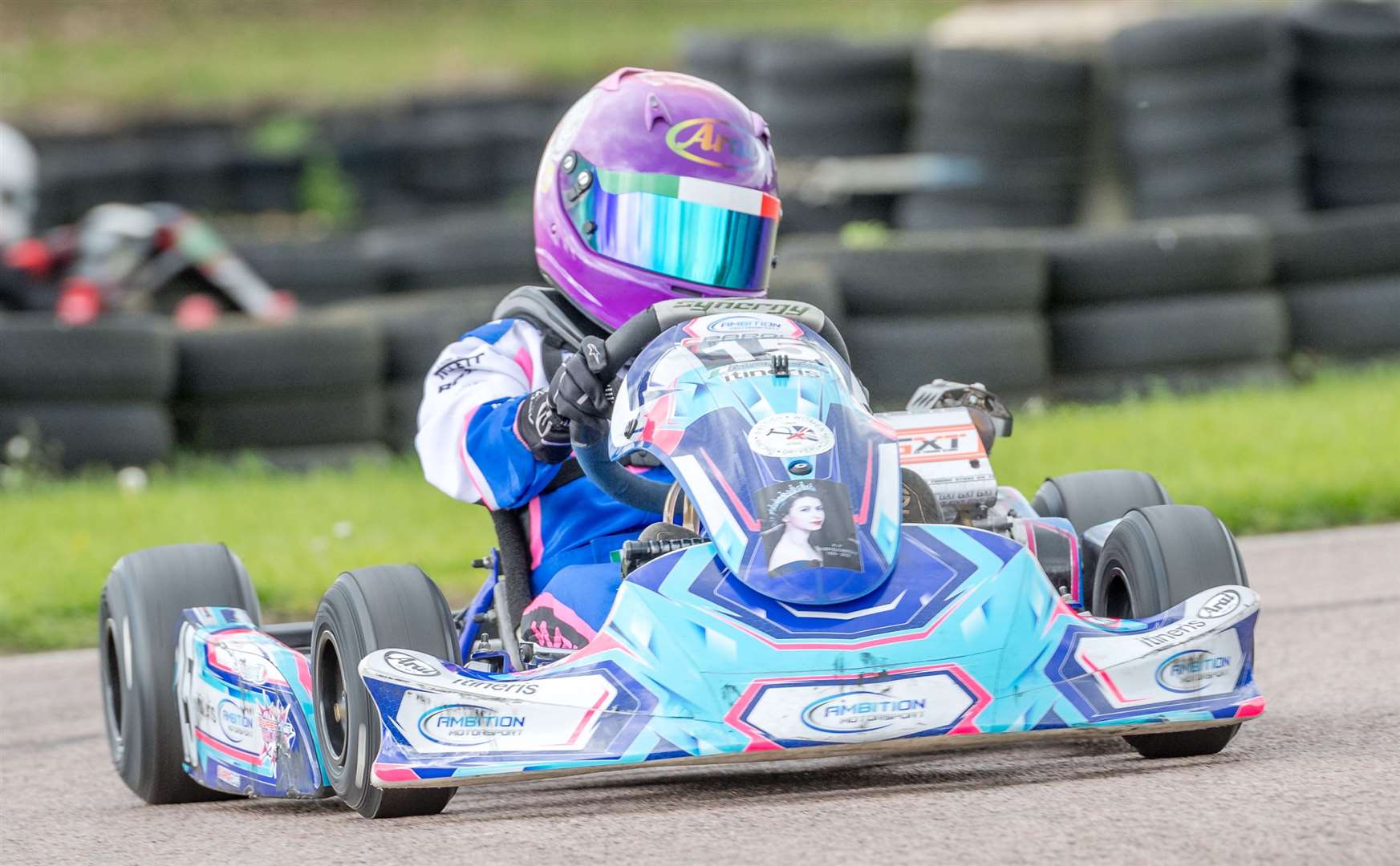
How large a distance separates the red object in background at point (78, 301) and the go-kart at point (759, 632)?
7889 mm

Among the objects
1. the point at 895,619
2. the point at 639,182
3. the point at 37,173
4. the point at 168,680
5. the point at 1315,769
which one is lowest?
the point at 37,173

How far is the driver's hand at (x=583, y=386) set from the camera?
3811mm

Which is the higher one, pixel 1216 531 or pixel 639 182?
pixel 639 182

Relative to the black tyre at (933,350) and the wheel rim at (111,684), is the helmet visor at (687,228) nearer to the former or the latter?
the wheel rim at (111,684)

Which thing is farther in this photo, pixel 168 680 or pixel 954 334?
pixel 954 334

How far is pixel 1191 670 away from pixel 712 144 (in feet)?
4.52

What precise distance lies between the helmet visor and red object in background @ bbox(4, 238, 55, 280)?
8.69 m

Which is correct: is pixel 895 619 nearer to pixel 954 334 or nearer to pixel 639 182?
pixel 639 182

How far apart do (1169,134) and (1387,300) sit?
1.48 m

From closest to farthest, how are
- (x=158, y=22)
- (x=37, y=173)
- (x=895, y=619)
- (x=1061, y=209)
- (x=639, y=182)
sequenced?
(x=895, y=619) < (x=639, y=182) < (x=1061, y=209) < (x=37, y=173) < (x=158, y=22)

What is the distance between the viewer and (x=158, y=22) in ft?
98.4

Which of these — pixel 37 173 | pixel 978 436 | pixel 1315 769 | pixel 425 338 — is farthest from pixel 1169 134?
pixel 37 173

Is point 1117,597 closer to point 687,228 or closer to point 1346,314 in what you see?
point 687,228

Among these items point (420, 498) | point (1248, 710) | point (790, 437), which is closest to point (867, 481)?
point (790, 437)
